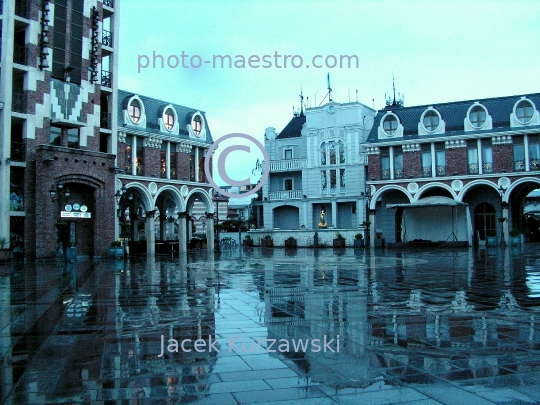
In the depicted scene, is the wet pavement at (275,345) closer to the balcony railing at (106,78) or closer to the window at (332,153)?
the balcony railing at (106,78)

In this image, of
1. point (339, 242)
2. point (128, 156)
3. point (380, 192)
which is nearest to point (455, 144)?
point (380, 192)

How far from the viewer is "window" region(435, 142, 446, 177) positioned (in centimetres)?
3903

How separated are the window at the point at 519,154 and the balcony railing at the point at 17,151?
31.3 m

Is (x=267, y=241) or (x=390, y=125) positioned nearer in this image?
(x=390, y=125)

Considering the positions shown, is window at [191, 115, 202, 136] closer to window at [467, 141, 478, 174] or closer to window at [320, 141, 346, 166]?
window at [320, 141, 346, 166]

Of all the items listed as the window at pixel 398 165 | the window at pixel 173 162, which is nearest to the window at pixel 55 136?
the window at pixel 173 162

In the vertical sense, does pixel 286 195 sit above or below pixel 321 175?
below

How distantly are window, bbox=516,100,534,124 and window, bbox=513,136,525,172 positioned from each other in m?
1.26

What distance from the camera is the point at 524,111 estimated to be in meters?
37.1

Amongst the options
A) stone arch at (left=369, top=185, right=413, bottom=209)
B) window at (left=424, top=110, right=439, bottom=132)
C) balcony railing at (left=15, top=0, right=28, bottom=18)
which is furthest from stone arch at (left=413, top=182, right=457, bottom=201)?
balcony railing at (left=15, top=0, right=28, bottom=18)

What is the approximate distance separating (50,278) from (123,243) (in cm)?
1456

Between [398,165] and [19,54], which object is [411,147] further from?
[19,54]

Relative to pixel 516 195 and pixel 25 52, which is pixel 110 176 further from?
pixel 516 195

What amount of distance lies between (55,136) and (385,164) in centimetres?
2411
